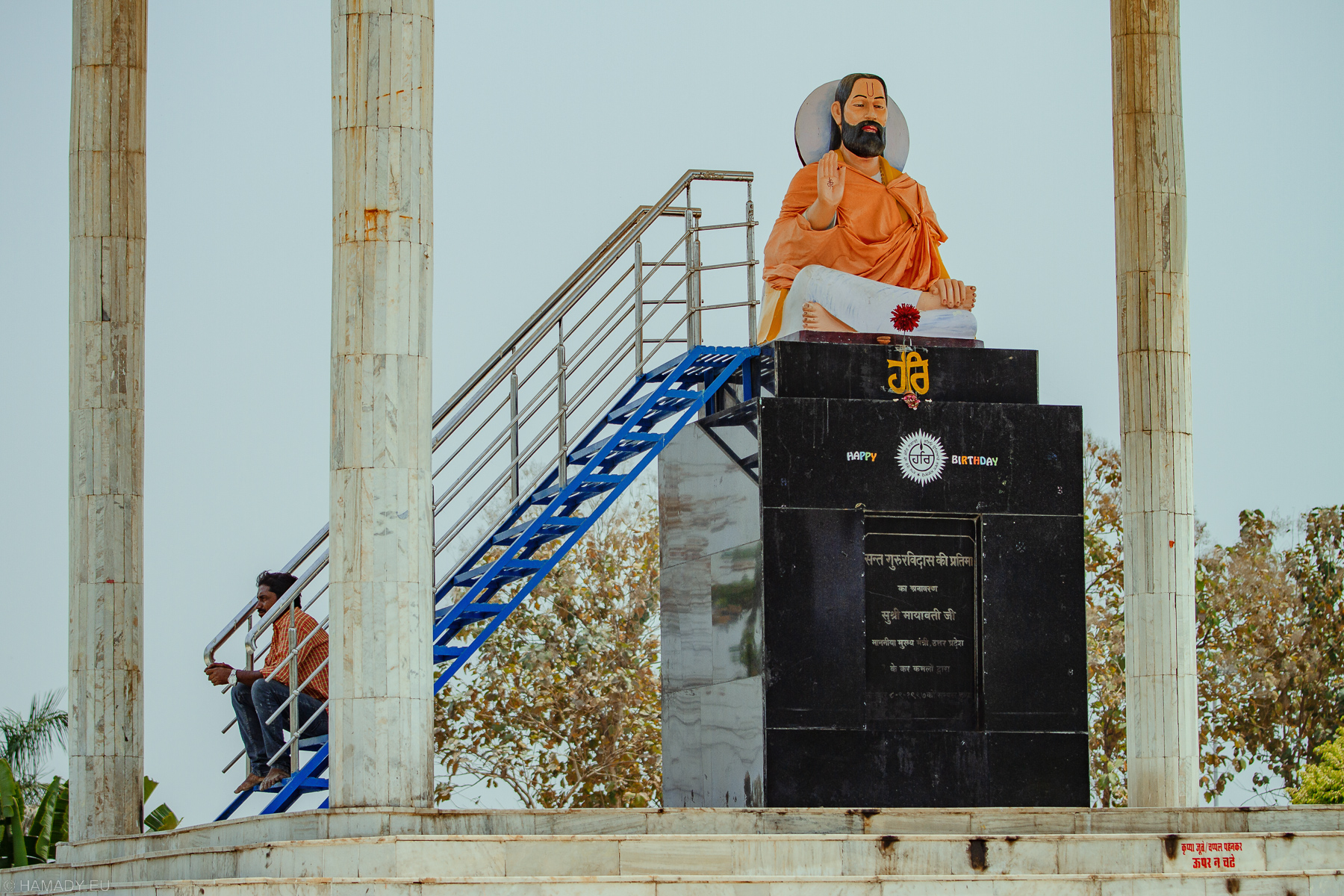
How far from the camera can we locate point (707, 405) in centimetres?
1395

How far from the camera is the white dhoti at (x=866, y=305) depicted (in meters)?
13.5

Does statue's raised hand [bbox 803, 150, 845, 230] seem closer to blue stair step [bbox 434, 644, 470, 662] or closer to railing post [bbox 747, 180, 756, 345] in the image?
railing post [bbox 747, 180, 756, 345]

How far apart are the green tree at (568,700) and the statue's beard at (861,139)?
32.1ft

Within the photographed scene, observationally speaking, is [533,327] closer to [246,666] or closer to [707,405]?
[707,405]

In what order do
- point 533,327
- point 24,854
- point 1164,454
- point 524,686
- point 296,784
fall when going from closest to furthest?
point 296,784
point 1164,454
point 533,327
point 24,854
point 524,686

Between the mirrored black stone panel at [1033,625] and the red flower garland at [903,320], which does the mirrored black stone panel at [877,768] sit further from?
the red flower garland at [903,320]

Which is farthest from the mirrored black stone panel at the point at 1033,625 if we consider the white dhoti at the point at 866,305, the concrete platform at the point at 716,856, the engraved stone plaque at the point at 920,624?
the concrete platform at the point at 716,856

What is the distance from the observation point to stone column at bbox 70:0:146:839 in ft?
43.4

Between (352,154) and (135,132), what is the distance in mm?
4221

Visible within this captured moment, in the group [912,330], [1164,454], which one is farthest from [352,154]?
[1164,454]

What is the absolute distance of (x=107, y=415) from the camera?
44.0ft

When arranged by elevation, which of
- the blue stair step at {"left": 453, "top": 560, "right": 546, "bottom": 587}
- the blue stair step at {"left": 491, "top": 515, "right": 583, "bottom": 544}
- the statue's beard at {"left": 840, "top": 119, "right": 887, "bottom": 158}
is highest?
the statue's beard at {"left": 840, "top": 119, "right": 887, "bottom": 158}

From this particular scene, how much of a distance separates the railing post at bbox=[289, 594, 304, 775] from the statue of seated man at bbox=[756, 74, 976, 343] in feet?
13.4

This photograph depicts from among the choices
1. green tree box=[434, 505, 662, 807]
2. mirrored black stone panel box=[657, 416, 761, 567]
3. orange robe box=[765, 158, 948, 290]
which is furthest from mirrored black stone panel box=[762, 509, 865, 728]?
green tree box=[434, 505, 662, 807]
